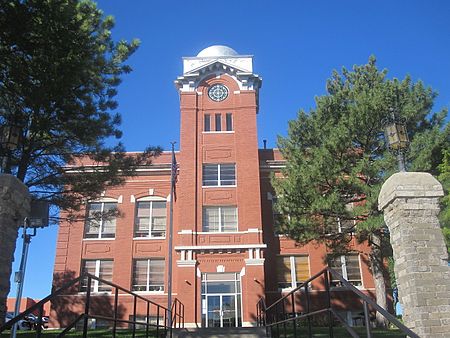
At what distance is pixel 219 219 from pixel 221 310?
4880 millimetres

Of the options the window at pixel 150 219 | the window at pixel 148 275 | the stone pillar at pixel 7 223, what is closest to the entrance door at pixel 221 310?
the window at pixel 148 275

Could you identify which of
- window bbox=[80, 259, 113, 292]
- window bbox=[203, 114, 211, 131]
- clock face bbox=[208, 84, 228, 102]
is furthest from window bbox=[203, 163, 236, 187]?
window bbox=[80, 259, 113, 292]

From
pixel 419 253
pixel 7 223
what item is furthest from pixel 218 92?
pixel 419 253

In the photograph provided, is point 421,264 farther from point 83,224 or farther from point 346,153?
point 83,224

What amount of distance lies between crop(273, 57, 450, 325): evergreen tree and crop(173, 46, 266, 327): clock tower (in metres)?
4.31

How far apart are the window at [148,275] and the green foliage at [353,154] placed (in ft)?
30.0

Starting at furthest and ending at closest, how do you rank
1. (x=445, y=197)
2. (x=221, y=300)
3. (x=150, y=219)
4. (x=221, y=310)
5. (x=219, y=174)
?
(x=150, y=219), (x=219, y=174), (x=221, y=300), (x=221, y=310), (x=445, y=197)

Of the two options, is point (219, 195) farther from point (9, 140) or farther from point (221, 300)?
point (9, 140)

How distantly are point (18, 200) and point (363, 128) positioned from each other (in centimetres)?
1474

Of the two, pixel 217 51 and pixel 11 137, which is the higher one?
pixel 217 51

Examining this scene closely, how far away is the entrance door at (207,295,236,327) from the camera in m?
24.3

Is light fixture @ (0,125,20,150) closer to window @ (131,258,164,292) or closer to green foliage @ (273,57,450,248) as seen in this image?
green foliage @ (273,57,450,248)

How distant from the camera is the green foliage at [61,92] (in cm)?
1061

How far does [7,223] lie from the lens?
8.73 meters
